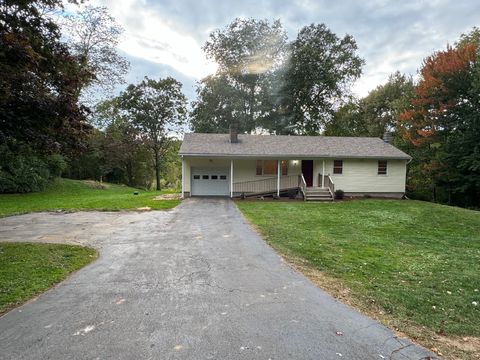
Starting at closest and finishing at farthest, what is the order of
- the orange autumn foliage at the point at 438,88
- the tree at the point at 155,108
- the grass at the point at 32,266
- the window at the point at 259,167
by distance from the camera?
1. the grass at the point at 32,266
2. the window at the point at 259,167
3. the orange autumn foliage at the point at 438,88
4. the tree at the point at 155,108

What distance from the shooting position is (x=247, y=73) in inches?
1177

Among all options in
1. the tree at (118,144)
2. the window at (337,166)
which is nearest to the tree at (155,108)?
the tree at (118,144)

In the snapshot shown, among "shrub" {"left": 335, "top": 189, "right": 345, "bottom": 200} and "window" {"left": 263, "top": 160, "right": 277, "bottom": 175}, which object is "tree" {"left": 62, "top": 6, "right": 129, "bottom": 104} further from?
"shrub" {"left": 335, "top": 189, "right": 345, "bottom": 200}

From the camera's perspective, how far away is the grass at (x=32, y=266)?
4.06 metres

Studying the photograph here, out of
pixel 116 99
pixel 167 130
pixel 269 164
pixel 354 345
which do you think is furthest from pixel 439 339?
pixel 116 99

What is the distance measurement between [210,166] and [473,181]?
17671 millimetres

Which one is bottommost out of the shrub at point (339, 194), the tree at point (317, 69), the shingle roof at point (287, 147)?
the shrub at point (339, 194)

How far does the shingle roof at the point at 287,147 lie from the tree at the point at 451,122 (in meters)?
3.48

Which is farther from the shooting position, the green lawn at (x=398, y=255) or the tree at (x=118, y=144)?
the tree at (x=118, y=144)

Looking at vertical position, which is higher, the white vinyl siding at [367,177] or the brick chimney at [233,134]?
the brick chimney at [233,134]

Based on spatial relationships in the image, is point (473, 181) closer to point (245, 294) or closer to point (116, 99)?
point (245, 294)

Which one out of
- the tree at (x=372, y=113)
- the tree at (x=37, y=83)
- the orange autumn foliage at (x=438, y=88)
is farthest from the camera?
the tree at (x=372, y=113)

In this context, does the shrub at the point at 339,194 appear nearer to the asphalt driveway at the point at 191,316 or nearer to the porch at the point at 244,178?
the porch at the point at 244,178

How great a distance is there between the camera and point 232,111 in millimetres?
28938
